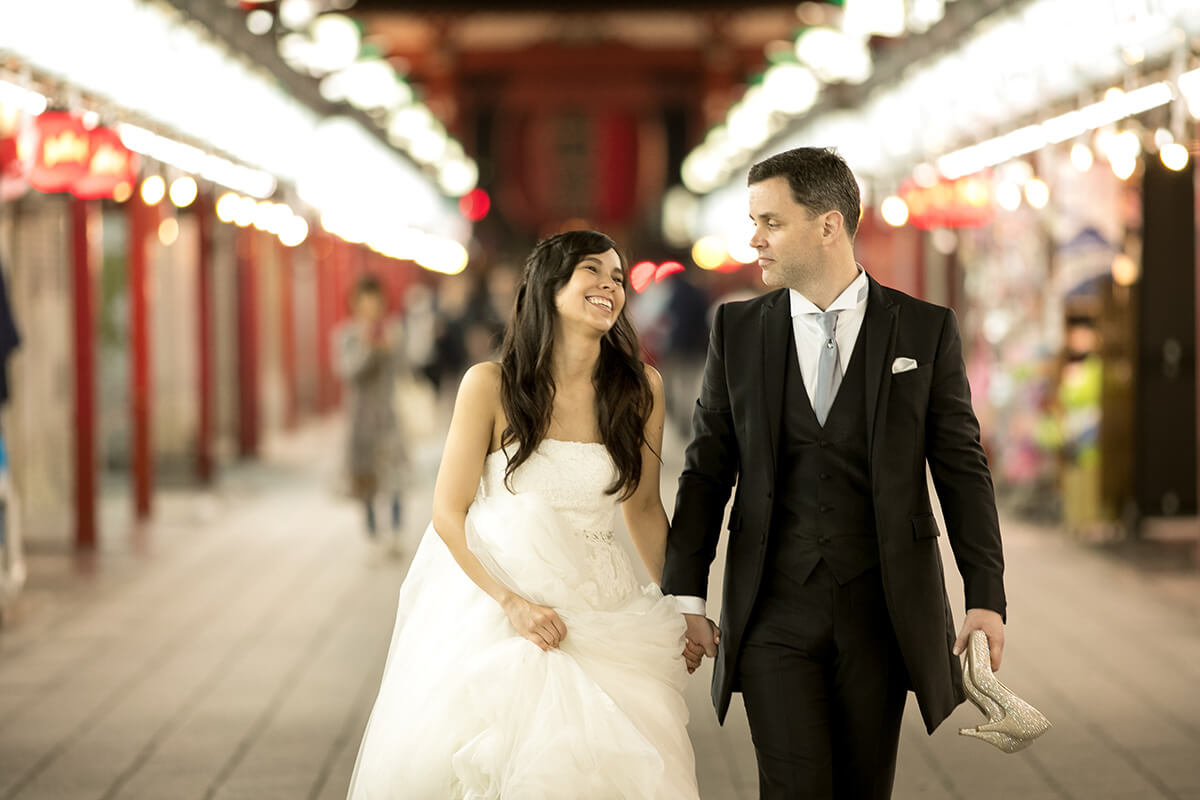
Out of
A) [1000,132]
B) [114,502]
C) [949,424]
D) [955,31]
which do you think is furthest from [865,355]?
[114,502]

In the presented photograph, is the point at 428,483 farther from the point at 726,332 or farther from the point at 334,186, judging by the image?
the point at 726,332

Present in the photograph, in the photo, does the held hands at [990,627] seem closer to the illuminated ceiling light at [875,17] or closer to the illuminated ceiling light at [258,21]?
the illuminated ceiling light at [875,17]

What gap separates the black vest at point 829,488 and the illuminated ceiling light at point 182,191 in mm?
7684

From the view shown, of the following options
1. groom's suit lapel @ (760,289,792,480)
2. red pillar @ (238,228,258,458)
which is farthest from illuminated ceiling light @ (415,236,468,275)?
groom's suit lapel @ (760,289,792,480)

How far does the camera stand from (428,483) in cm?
1422

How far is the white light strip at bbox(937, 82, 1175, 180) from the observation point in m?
7.63

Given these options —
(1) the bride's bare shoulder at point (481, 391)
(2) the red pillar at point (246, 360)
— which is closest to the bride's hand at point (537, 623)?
(1) the bride's bare shoulder at point (481, 391)

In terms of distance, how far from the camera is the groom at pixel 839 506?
3080 mm

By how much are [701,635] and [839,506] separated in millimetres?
488

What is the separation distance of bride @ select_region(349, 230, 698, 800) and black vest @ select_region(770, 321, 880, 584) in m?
0.49

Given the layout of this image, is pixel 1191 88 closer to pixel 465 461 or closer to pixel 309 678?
pixel 309 678

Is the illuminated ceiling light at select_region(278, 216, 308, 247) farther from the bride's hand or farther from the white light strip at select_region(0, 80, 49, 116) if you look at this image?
the bride's hand

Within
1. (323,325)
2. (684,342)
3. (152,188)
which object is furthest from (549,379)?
(323,325)

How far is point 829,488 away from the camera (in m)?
3.09
